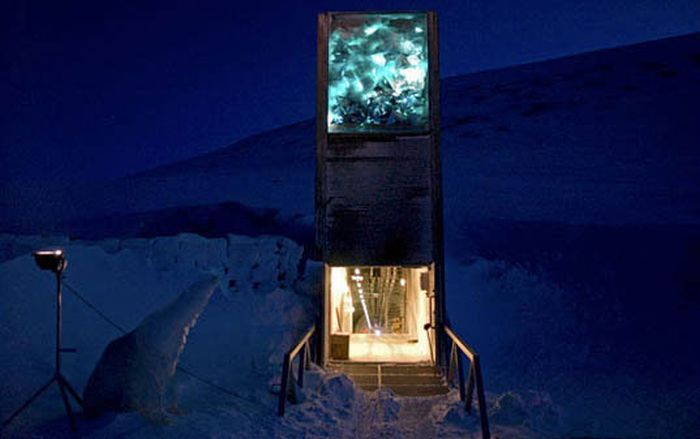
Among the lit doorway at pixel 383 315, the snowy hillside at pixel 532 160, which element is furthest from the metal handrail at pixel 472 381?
the snowy hillside at pixel 532 160

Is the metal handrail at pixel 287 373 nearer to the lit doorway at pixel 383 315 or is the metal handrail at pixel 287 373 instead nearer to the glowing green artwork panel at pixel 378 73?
the lit doorway at pixel 383 315

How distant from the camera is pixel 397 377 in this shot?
1094cm

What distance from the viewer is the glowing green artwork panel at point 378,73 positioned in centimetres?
1216

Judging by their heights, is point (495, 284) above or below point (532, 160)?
below

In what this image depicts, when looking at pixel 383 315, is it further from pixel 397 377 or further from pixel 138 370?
pixel 138 370

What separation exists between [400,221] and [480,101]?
39697 millimetres

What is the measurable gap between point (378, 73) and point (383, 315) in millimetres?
14613

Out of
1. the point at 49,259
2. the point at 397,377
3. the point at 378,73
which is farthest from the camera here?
the point at 378,73

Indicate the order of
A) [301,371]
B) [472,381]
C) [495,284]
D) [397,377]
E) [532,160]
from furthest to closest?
[532,160], [495,284], [397,377], [301,371], [472,381]

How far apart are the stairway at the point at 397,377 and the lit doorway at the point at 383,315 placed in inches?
27.0

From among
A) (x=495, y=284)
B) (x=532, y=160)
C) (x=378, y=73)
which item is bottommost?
(x=495, y=284)

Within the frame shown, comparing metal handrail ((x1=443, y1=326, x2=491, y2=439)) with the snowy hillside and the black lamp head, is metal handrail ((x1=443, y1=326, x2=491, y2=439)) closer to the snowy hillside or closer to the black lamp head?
the black lamp head

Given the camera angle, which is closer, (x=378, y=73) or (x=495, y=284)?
(x=378, y=73)

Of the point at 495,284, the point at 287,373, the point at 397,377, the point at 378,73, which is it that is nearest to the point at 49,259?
the point at 287,373
